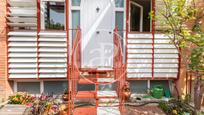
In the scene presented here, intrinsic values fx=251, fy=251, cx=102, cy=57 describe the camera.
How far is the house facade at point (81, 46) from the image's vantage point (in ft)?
20.8

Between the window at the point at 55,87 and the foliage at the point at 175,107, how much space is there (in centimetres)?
258

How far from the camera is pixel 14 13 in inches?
250

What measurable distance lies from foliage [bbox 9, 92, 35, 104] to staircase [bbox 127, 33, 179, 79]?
8.53 feet

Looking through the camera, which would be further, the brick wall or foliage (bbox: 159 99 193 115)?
the brick wall

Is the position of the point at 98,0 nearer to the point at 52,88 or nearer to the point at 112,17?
the point at 112,17

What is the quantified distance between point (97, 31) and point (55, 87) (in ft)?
6.30

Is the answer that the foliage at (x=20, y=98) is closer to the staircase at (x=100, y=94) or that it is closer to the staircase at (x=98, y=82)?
the staircase at (x=98, y=82)

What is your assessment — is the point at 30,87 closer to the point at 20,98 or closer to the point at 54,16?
the point at 20,98

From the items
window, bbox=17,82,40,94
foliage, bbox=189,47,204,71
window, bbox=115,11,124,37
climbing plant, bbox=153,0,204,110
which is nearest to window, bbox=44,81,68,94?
window, bbox=17,82,40,94

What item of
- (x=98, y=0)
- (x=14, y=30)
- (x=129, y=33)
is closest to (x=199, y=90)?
(x=129, y=33)

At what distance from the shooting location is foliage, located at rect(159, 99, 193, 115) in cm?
561

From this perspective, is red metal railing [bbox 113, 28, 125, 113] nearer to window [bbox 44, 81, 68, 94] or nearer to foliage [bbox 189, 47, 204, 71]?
foliage [bbox 189, 47, 204, 71]

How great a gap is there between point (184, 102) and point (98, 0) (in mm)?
3549

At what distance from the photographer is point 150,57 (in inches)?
260
